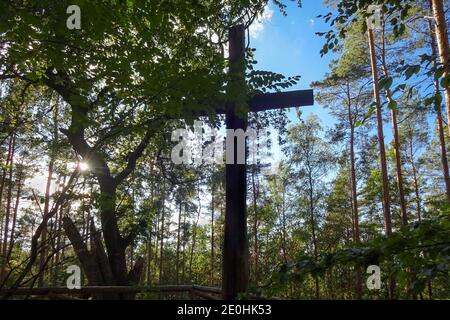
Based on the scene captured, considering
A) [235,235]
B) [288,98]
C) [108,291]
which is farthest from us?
[108,291]

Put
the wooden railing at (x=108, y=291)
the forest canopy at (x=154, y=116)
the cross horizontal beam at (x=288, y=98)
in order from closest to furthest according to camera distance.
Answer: the forest canopy at (x=154, y=116) < the cross horizontal beam at (x=288, y=98) < the wooden railing at (x=108, y=291)

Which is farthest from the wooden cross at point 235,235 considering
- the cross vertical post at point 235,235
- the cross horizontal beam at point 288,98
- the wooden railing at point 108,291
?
the wooden railing at point 108,291

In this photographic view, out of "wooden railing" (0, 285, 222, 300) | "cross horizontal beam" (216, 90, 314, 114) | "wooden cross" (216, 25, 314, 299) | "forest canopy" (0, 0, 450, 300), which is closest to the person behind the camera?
"forest canopy" (0, 0, 450, 300)

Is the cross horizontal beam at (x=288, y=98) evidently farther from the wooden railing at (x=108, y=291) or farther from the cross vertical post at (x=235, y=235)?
the wooden railing at (x=108, y=291)

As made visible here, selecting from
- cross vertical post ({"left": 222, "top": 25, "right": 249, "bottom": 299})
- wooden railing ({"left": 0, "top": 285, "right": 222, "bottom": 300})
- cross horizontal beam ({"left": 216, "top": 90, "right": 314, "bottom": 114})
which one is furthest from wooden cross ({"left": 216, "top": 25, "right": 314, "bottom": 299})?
wooden railing ({"left": 0, "top": 285, "right": 222, "bottom": 300})

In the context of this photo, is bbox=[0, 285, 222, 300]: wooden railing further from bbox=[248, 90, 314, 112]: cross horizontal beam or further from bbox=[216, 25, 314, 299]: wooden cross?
bbox=[248, 90, 314, 112]: cross horizontal beam

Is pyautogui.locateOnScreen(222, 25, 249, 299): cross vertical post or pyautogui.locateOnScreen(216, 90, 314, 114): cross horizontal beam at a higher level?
pyautogui.locateOnScreen(216, 90, 314, 114): cross horizontal beam

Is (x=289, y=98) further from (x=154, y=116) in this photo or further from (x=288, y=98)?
(x=154, y=116)

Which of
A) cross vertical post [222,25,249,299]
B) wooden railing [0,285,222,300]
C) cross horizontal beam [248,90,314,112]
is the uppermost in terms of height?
cross horizontal beam [248,90,314,112]

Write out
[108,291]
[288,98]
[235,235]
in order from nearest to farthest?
[235,235], [288,98], [108,291]

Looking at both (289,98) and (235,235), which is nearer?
(235,235)

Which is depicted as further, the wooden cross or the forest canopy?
the wooden cross

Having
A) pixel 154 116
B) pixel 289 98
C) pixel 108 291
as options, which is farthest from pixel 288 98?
pixel 108 291

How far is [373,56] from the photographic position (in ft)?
41.6
